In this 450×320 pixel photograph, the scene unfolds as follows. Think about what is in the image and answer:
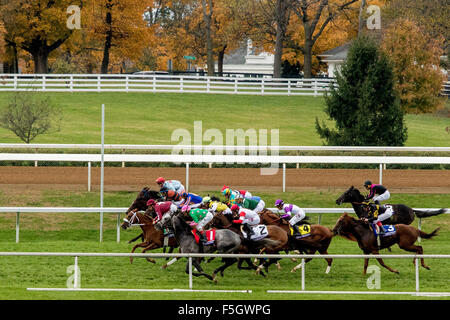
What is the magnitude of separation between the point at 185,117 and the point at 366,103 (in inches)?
385

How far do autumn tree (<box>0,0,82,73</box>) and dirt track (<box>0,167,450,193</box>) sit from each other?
20.1m

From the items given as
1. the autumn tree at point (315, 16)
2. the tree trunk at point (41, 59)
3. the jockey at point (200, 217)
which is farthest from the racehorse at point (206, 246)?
the tree trunk at point (41, 59)

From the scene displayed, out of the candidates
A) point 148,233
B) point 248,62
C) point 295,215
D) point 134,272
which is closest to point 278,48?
point 295,215

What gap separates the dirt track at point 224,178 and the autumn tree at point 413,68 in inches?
386

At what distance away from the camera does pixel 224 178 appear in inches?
753

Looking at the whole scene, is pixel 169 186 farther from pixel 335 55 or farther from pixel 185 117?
pixel 335 55

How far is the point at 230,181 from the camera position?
62.1ft

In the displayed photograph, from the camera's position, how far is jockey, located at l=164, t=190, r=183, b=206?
12.7m

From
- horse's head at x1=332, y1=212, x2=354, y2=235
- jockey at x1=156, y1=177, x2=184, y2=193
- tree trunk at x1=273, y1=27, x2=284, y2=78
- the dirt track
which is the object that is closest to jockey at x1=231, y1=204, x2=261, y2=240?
horse's head at x1=332, y1=212, x2=354, y2=235

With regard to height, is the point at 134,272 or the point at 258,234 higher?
the point at 258,234

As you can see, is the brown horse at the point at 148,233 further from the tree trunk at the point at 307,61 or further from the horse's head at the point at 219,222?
the tree trunk at the point at 307,61

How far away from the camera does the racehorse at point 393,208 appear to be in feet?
41.9

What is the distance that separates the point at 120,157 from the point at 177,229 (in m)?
7.95

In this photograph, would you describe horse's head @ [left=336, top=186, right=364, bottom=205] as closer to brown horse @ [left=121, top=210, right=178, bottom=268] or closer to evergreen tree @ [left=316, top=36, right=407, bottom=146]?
brown horse @ [left=121, top=210, right=178, bottom=268]
